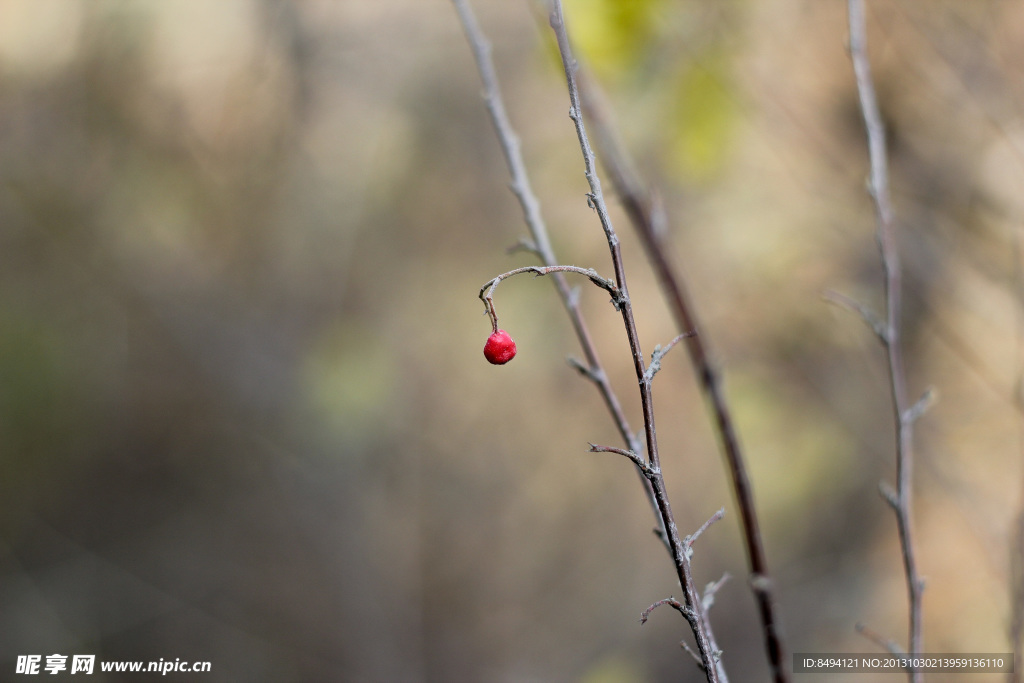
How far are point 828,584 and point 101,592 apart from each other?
2735mm

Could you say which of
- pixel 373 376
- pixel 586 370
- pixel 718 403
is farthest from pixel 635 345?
pixel 373 376

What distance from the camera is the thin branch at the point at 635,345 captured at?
12.4 inches

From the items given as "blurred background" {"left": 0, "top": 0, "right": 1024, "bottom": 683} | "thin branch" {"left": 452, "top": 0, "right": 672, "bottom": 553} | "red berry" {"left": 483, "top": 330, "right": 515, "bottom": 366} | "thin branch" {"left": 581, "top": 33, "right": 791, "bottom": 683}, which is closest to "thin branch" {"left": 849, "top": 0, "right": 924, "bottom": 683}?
"thin branch" {"left": 581, "top": 33, "right": 791, "bottom": 683}

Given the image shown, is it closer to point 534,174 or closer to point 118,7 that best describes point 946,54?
point 534,174

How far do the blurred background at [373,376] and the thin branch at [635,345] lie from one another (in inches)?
60.5

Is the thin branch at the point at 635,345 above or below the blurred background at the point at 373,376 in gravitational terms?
below

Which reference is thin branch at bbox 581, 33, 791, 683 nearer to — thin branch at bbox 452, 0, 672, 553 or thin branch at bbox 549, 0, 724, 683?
thin branch at bbox 452, 0, 672, 553

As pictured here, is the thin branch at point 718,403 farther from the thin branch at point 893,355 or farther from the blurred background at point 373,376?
the blurred background at point 373,376

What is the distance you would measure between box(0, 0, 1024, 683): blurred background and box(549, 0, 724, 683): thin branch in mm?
1537

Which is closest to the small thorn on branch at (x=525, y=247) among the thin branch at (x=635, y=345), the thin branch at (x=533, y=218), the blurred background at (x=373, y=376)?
the thin branch at (x=533, y=218)

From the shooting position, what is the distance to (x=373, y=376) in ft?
7.67

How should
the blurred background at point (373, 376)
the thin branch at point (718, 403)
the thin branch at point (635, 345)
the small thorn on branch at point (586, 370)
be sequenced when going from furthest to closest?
the blurred background at point (373, 376), the thin branch at point (718, 403), the small thorn on branch at point (586, 370), the thin branch at point (635, 345)

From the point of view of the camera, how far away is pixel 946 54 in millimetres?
1346

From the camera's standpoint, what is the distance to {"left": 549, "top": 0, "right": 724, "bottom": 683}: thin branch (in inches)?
12.4
